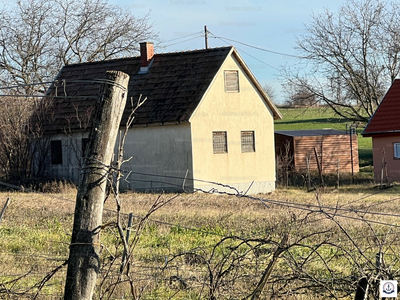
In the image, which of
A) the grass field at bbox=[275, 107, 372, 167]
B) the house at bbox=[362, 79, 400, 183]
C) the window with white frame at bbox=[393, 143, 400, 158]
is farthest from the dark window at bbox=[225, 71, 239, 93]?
the grass field at bbox=[275, 107, 372, 167]

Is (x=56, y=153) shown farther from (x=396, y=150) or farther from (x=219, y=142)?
(x=396, y=150)

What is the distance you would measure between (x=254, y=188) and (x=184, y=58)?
701 cm

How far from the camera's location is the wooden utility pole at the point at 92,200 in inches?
202

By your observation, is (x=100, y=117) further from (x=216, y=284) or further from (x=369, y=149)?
(x=369, y=149)

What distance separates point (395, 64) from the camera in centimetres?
4075

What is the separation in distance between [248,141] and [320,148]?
Result: 44.3 feet

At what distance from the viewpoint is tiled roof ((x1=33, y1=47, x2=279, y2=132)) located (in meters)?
27.8

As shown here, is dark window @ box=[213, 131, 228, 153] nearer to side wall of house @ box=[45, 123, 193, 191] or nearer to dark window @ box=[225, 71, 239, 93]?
side wall of house @ box=[45, 123, 193, 191]

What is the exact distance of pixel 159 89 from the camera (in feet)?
95.7

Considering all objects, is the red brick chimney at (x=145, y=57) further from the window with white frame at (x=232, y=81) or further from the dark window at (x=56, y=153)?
the dark window at (x=56, y=153)

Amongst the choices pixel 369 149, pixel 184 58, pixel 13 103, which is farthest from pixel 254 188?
pixel 369 149

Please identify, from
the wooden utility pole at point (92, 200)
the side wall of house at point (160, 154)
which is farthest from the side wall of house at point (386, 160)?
the wooden utility pole at point (92, 200)

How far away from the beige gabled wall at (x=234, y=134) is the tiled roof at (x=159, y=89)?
0.49 m

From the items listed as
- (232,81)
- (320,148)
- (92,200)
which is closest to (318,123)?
(320,148)
